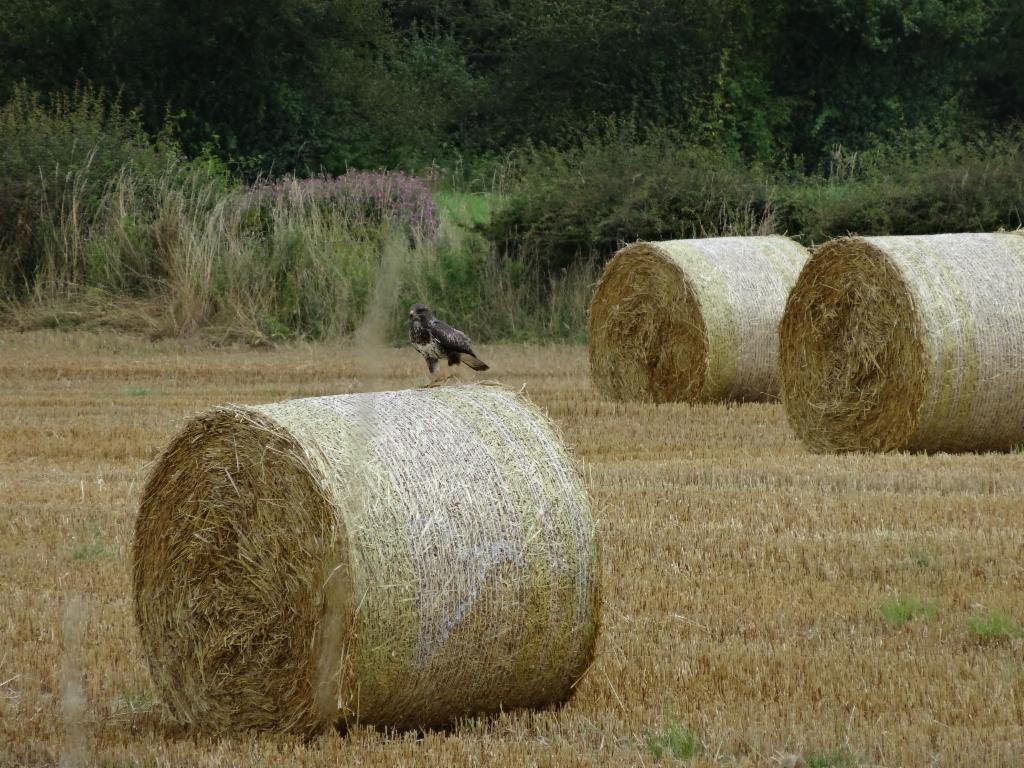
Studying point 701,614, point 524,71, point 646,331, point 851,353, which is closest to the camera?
point 701,614

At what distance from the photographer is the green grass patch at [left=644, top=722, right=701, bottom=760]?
16.4 ft

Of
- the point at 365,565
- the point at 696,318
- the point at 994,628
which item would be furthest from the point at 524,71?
the point at 365,565

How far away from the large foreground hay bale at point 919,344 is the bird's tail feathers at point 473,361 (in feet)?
15.0

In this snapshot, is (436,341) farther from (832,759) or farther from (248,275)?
(248,275)

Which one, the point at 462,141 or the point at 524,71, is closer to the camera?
the point at 524,71

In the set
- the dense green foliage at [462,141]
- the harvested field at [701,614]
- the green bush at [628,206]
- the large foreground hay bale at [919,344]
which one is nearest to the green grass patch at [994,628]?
the harvested field at [701,614]

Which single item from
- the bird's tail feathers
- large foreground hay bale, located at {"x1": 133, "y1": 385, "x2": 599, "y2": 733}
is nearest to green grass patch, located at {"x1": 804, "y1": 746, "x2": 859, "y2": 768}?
large foreground hay bale, located at {"x1": 133, "y1": 385, "x2": 599, "y2": 733}

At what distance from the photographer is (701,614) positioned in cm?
684

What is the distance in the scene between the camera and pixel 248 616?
5.30 metres

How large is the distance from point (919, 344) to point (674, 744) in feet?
19.8

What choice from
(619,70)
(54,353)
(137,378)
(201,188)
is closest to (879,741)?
(137,378)

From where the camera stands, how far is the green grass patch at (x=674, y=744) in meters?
5.00

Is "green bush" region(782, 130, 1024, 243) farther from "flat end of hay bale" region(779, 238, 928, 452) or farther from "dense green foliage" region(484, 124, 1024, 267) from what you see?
"flat end of hay bale" region(779, 238, 928, 452)

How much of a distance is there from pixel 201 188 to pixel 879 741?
18280mm
